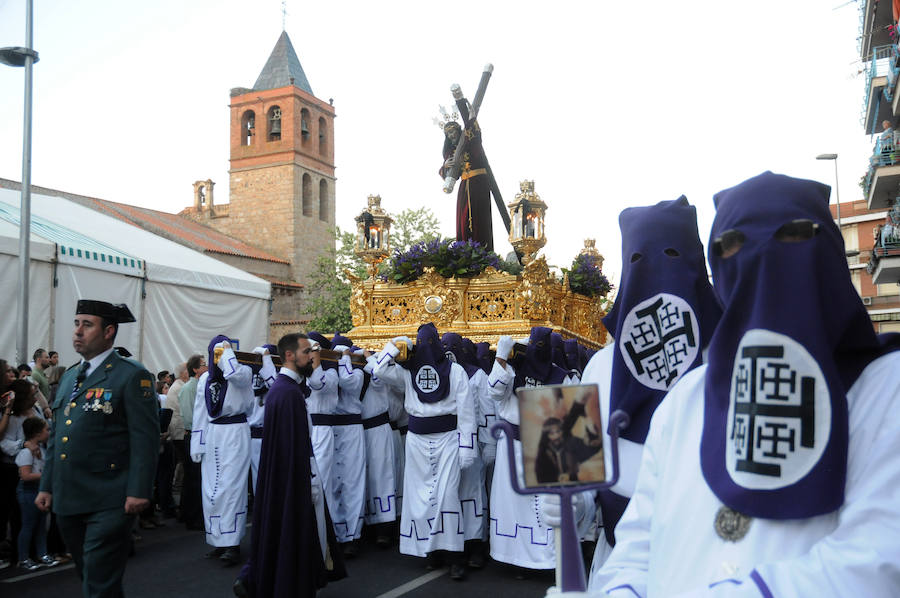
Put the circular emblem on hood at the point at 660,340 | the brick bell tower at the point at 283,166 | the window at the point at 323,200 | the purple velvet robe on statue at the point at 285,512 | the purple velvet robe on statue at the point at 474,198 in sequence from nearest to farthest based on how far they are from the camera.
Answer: the circular emblem on hood at the point at 660,340 < the purple velvet robe on statue at the point at 285,512 < the purple velvet robe on statue at the point at 474,198 < the brick bell tower at the point at 283,166 < the window at the point at 323,200

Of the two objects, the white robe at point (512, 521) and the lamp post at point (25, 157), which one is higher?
the lamp post at point (25, 157)

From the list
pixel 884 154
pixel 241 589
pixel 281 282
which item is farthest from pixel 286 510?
pixel 281 282

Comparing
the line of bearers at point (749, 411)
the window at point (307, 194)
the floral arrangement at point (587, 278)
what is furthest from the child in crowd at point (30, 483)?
the window at point (307, 194)

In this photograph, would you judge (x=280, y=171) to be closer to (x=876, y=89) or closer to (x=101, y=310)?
(x=876, y=89)

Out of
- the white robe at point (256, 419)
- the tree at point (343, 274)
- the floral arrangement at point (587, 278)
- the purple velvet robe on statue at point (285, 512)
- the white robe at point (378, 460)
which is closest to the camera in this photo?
the purple velvet robe on statue at point (285, 512)

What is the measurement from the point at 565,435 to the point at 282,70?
5169cm

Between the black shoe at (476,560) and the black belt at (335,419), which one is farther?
the black belt at (335,419)

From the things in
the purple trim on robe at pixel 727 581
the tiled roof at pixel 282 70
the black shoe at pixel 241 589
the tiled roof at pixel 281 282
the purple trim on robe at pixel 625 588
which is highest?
the tiled roof at pixel 282 70

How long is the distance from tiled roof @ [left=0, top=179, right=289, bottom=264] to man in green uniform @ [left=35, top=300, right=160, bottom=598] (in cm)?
3162

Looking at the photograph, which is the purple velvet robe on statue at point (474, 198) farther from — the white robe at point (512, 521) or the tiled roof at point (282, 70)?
the tiled roof at point (282, 70)

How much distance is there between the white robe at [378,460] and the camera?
863 cm

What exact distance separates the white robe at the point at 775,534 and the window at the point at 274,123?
48.8 metres

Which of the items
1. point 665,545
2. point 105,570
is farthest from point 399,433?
point 665,545

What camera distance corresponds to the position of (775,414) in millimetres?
1621
